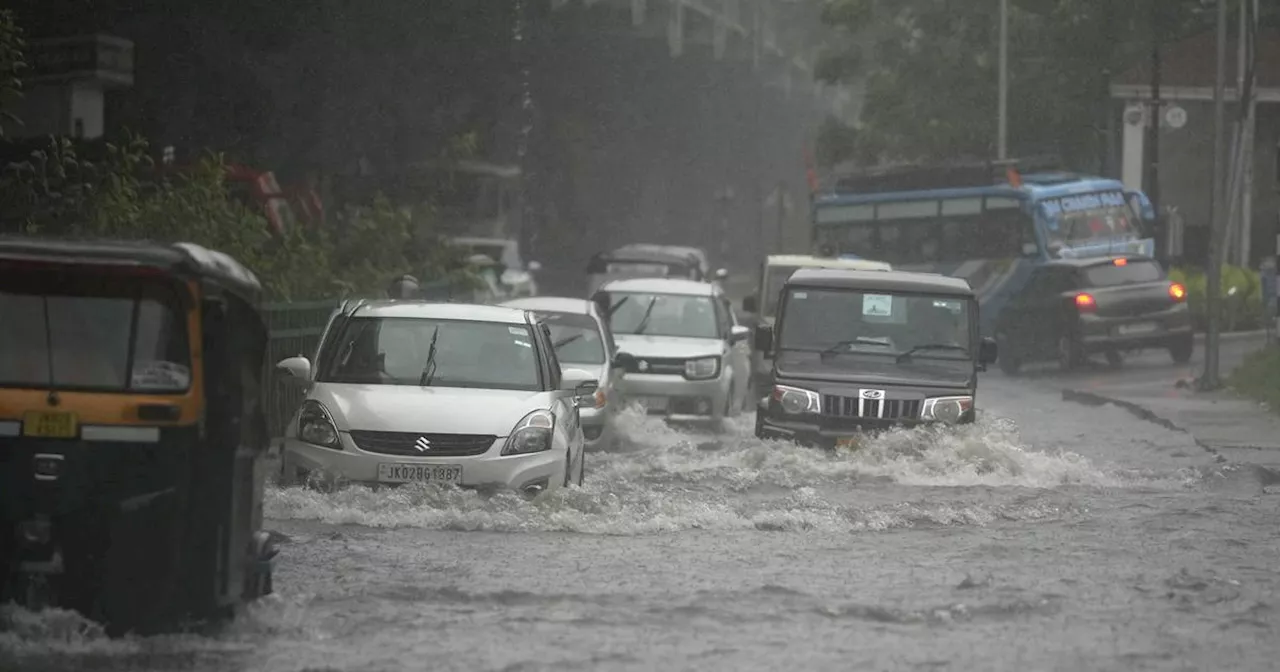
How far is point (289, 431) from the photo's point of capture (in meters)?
14.4

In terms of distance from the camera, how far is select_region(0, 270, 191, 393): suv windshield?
8.79 meters

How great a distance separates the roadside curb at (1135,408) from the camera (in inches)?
849

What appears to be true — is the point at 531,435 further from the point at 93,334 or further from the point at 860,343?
the point at 860,343

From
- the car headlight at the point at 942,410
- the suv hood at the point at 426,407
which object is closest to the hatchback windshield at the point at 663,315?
the car headlight at the point at 942,410

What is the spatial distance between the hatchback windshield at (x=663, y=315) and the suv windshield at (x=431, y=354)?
34.1 feet

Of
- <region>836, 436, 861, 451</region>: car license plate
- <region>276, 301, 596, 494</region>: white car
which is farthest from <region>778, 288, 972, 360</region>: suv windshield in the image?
<region>276, 301, 596, 494</region>: white car

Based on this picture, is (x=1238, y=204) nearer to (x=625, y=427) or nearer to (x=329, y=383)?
(x=625, y=427)

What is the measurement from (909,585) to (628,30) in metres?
52.4

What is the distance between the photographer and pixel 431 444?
544 inches

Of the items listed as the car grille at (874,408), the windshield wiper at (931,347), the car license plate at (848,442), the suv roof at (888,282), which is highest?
the suv roof at (888,282)

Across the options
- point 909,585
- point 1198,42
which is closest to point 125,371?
point 909,585

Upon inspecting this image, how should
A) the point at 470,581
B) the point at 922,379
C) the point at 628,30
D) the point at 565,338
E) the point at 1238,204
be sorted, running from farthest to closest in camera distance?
the point at 628,30 → the point at 1238,204 → the point at 565,338 → the point at 922,379 → the point at 470,581

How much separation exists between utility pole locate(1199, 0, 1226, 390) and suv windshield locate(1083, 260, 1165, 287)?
4249 mm

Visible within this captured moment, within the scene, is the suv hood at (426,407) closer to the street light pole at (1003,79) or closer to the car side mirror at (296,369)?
the car side mirror at (296,369)
